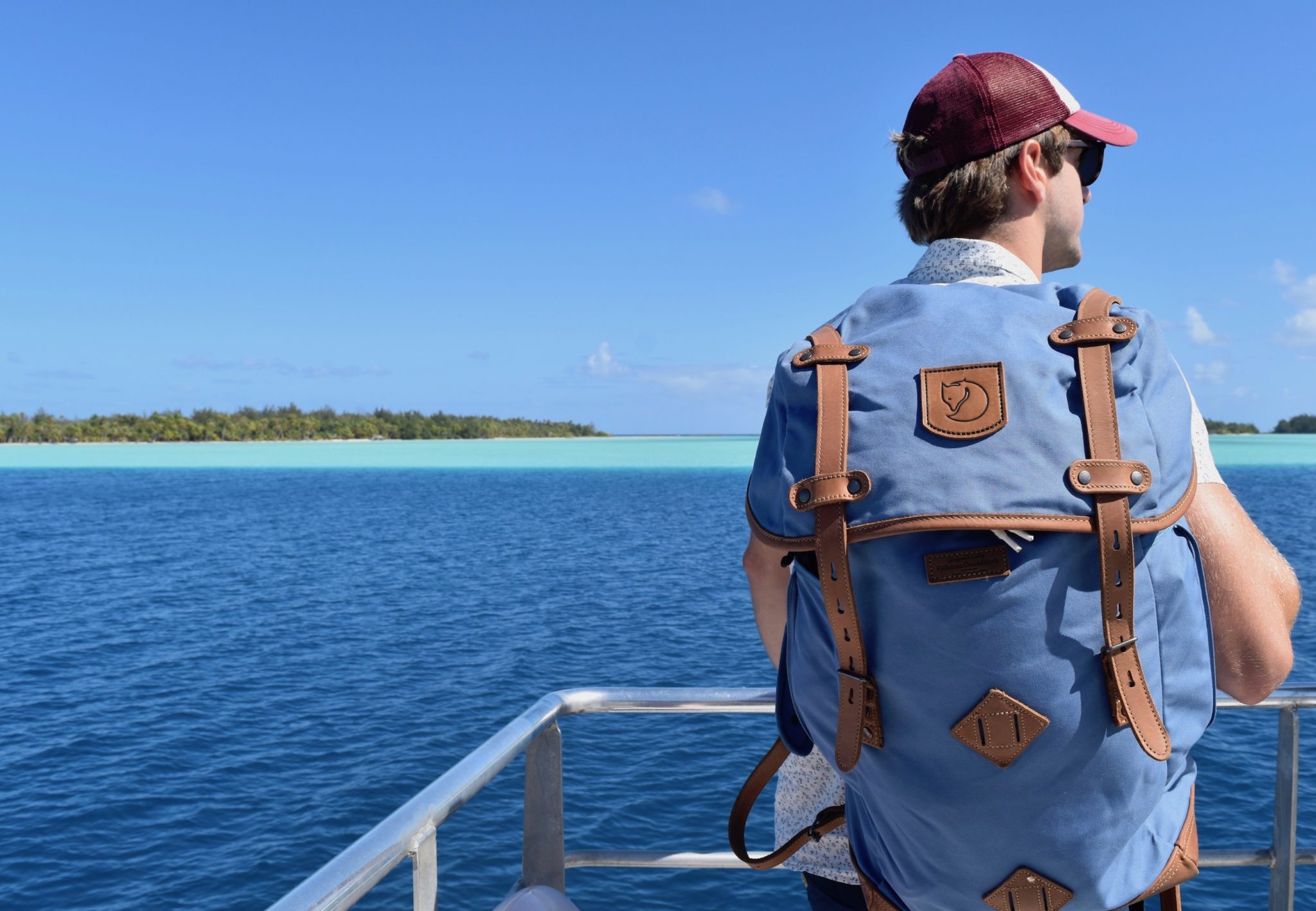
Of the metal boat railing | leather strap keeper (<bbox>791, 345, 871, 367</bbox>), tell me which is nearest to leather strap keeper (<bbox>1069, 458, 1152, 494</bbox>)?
leather strap keeper (<bbox>791, 345, 871, 367</bbox>)

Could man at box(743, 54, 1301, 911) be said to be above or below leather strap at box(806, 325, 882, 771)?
above

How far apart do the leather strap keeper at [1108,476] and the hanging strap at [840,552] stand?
0.64ft

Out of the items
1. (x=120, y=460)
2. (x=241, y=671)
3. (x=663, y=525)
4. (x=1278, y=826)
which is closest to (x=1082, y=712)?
(x=1278, y=826)

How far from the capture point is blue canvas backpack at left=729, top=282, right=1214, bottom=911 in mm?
876

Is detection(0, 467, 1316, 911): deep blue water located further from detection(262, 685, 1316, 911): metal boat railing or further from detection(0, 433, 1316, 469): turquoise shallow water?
detection(0, 433, 1316, 469): turquoise shallow water

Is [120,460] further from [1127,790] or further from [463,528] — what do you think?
[1127,790]

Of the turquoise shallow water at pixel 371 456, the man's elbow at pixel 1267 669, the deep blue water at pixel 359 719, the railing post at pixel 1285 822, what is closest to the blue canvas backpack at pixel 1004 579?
the man's elbow at pixel 1267 669

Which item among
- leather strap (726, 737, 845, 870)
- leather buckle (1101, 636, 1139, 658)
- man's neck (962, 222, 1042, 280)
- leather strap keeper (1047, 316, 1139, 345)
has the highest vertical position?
man's neck (962, 222, 1042, 280)

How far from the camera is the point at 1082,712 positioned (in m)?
0.90

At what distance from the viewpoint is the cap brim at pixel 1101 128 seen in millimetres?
1181

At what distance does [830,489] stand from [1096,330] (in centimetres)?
31

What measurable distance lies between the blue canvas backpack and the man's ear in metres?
0.24

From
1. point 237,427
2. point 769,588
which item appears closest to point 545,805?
point 769,588

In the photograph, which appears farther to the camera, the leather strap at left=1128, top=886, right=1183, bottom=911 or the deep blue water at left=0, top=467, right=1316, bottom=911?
the deep blue water at left=0, top=467, right=1316, bottom=911
